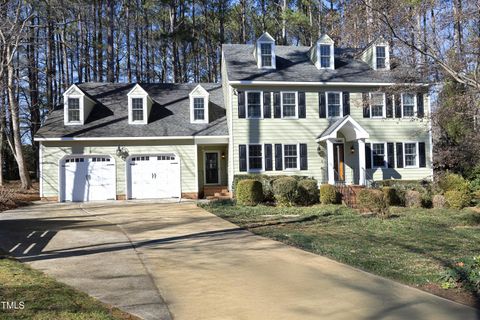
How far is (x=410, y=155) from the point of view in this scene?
21.7 metres

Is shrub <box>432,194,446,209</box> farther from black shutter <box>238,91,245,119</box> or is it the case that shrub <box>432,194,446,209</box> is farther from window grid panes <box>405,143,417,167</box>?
black shutter <box>238,91,245,119</box>

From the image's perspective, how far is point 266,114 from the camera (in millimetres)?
20859

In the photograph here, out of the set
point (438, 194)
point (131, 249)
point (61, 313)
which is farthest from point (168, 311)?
point (438, 194)

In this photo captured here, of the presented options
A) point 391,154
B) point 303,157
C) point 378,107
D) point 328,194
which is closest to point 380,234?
point 328,194

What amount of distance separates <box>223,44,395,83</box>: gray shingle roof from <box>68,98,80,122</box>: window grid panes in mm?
7807

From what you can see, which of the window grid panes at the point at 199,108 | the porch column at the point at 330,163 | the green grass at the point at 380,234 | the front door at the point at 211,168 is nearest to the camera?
the green grass at the point at 380,234

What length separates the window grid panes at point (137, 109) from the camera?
21.8 metres

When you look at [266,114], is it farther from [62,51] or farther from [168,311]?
[62,51]

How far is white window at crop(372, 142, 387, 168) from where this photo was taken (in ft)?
70.1

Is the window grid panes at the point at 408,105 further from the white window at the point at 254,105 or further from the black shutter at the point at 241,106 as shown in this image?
the black shutter at the point at 241,106

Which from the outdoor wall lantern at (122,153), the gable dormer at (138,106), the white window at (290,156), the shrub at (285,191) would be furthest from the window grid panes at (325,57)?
the outdoor wall lantern at (122,153)

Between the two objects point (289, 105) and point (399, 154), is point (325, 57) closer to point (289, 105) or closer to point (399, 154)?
point (289, 105)

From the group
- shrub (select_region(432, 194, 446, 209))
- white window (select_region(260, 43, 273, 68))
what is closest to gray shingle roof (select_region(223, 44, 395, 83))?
white window (select_region(260, 43, 273, 68))

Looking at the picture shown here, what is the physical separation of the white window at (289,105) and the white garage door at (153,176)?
234 inches
